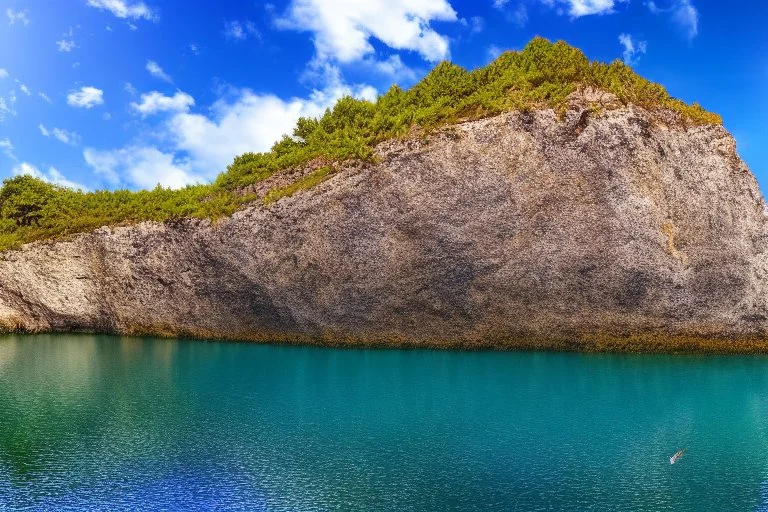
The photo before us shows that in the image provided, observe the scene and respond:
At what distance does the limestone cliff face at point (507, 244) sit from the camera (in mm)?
24984

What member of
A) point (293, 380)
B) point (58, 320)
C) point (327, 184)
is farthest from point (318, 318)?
point (58, 320)

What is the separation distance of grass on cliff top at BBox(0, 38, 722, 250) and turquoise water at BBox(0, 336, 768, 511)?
401 inches

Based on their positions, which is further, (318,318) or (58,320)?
(58,320)

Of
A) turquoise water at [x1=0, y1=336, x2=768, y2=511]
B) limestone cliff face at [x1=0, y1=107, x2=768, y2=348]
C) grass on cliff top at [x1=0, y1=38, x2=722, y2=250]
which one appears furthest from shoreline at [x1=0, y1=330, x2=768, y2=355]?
grass on cliff top at [x1=0, y1=38, x2=722, y2=250]

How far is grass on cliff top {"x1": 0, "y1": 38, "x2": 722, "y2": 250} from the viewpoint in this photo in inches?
1008

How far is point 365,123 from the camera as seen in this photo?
28562mm

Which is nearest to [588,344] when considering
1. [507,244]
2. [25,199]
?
[507,244]

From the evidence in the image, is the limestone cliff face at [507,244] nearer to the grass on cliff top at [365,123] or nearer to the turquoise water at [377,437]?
the grass on cliff top at [365,123]

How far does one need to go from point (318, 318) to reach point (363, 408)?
1432 cm

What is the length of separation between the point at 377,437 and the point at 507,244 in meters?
15.2

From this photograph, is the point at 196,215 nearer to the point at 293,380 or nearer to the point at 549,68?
the point at 293,380

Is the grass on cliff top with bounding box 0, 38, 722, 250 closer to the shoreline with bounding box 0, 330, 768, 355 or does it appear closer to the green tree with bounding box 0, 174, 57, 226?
the green tree with bounding box 0, 174, 57, 226

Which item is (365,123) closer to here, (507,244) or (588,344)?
(507,244)

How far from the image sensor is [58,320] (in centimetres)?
3362
